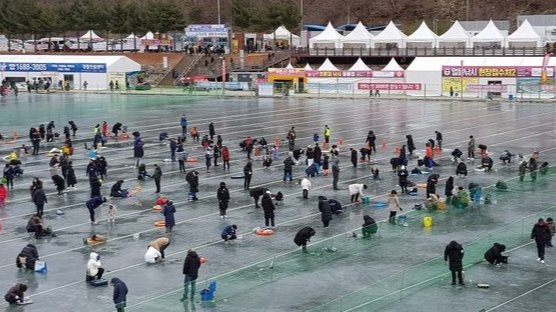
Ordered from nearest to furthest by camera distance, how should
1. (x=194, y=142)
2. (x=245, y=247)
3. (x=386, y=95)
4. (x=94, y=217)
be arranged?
(x=245, y=247), (x=94, y=217), (x=194, y=142), (x=386, y=95)

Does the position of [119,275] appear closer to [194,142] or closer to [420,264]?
[420,264]

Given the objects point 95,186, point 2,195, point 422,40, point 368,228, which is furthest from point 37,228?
point 422,40

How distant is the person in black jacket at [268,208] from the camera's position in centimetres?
2691

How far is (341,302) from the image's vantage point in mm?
18734

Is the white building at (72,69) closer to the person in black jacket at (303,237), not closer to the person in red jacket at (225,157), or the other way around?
the person in red jacket at (225,157)

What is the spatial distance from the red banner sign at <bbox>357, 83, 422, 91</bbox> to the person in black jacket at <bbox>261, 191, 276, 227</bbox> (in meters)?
51.4

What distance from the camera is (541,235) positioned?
73.3 feet

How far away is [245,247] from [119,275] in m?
4.10

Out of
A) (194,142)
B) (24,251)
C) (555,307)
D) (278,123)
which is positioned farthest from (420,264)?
(278,123)

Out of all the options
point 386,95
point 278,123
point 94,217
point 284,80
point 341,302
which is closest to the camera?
point 341,302

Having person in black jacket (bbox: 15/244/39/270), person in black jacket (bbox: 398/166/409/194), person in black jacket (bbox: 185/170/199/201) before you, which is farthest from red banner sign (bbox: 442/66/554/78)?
person in black jacket (bbox: 15/244/39/270)

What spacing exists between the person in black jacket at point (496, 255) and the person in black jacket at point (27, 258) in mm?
11459

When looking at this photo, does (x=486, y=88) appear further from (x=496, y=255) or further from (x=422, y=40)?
(x=496, y=255)

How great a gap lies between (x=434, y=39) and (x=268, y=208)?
6594 cm
